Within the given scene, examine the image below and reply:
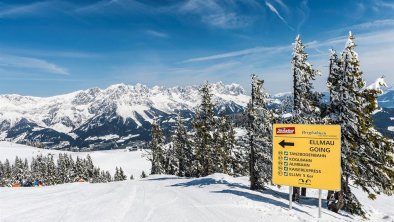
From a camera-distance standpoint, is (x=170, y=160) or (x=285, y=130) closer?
(x=285, y=130)

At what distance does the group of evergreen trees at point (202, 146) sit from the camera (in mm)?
53938

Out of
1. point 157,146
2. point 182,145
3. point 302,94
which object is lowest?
point 157,146

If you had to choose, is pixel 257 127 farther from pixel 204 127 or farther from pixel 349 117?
pixel 204 127

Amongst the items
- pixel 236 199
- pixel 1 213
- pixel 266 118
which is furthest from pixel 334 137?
pixel 1 213

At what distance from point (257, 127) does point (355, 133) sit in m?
8.32

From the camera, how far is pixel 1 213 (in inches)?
741

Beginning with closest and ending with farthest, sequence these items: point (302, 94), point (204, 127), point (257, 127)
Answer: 1. point (302, 94)
2. point (257, 127)
3. point (204, 127)

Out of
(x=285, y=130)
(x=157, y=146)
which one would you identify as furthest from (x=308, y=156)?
(x=157, y=146)

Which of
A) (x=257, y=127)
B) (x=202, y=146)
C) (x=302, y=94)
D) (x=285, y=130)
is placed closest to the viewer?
(x=285, y=130)

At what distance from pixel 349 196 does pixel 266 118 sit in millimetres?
9258

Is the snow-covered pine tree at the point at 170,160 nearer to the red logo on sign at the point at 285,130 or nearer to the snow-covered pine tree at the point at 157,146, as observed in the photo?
the snow-covered pine tree at the point at 157,146

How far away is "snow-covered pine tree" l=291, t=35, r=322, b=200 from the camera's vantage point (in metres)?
30.4

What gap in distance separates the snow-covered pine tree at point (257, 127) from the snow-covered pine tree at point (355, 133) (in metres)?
6.39

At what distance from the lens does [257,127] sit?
33.2 metres
